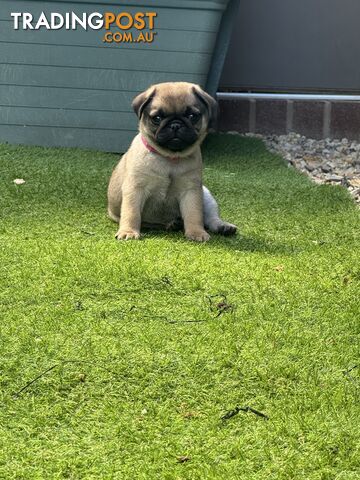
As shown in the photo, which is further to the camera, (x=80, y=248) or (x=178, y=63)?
(x=178, y=63)

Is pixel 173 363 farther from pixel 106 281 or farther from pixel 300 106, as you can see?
pixel 300 106

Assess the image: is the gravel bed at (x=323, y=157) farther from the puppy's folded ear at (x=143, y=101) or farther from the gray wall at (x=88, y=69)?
the puppy's folded ear at (x=143, y=101)

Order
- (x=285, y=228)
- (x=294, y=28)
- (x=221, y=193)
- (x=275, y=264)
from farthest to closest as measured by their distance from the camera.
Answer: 1. (x=294, y=28)
2. (x=221, y=193)
3. (x=285, y=228)
4. (x=275, y=264)

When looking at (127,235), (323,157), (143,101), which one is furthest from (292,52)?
(127,235)

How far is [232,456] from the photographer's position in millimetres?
2201

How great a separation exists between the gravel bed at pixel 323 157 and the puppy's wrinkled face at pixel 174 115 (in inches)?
71.5

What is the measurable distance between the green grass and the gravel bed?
1.97 m

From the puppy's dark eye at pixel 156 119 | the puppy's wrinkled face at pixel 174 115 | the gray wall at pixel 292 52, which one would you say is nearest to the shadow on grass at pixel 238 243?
the puppy's wrinkled face at pixel 174 115

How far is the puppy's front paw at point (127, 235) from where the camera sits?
4168 millimetres

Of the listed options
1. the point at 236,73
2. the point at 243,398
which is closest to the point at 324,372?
the point at 243,398

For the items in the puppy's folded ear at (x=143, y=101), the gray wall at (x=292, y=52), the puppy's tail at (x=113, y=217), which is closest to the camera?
the puppy's folded ear at (x=143, y=101)

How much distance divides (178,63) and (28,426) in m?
4.87

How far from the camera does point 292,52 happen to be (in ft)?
30.5

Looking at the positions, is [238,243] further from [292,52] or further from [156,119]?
[292,52]
